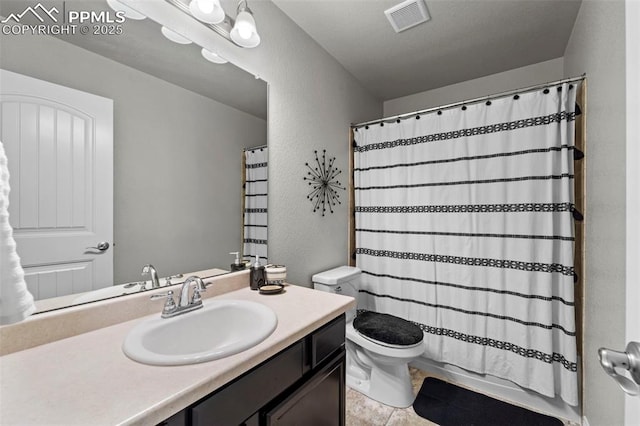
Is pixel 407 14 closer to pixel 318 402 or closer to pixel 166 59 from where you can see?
pixel 166 59

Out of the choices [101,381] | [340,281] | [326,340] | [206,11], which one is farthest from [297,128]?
[101,381]

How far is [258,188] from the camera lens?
5.08 feet

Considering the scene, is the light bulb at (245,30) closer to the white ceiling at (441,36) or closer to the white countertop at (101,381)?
the white ceiling at (441,36)

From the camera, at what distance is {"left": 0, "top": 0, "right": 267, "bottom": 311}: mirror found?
0.86 metres

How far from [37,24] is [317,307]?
1.32 m

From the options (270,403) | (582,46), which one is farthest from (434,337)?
(582,46)

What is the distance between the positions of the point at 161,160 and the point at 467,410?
2192mm

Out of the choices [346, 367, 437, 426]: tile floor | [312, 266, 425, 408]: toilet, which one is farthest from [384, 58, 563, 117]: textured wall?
[346, 367, 437, 426]: tile floor

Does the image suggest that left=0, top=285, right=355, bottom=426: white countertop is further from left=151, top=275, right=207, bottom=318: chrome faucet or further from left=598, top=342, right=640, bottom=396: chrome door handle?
left=598, top=342, right=640, bottom=396: chrome door handle

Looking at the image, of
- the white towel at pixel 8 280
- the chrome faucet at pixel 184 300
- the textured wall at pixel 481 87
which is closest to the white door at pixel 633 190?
the white towel at pixel 8 280

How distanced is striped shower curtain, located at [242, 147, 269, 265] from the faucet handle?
1.51ft

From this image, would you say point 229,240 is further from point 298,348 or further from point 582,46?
point 582,46

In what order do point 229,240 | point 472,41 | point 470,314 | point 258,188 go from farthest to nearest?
point 472,41 < point 470,314 < point 258,188 < point 229,240

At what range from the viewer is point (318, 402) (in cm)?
105
